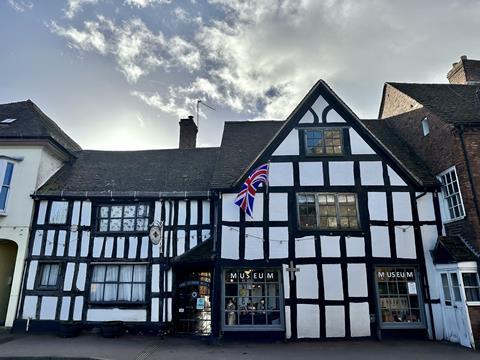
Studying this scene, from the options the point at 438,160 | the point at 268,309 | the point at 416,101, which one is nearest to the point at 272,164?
the point at 268,309

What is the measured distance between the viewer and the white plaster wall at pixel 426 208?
1102 centimetres

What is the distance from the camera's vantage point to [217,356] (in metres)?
8.61

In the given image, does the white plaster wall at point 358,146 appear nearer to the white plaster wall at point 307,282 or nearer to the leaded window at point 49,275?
the white plaster wall at point 307,282

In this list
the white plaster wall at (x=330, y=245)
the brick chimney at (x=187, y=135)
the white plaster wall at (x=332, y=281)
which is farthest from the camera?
the brick chimney at (x=187, y=135)

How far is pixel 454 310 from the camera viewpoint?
968 cm

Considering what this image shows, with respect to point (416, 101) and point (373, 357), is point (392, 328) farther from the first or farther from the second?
point (416, 101)

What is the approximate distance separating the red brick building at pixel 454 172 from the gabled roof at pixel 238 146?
5.74 m

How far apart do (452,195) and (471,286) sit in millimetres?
2899

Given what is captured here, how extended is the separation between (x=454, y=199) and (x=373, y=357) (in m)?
5.91

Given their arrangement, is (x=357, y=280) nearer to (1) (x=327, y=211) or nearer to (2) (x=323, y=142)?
(1) (x=327, y=211)

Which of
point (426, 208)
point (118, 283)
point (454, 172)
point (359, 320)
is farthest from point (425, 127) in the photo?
point (118, 283)

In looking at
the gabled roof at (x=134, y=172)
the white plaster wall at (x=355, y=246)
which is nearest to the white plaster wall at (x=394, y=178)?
the white plaster wall at (x=355, y=246)

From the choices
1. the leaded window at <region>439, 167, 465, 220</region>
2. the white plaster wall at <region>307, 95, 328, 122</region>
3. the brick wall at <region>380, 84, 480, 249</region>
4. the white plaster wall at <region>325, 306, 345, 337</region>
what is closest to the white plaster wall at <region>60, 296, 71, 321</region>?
the white plaster wall at <region>325, 306, 345, 337</region>

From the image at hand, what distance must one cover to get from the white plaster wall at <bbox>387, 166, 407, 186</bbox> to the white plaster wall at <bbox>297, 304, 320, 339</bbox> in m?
5.10
